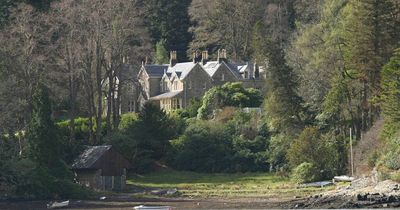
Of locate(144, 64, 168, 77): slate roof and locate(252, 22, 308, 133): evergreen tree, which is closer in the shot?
locate(252, 22, 308, 133): evergreen tree

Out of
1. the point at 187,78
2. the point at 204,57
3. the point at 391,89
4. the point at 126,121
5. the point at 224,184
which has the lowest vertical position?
the point at 224,184

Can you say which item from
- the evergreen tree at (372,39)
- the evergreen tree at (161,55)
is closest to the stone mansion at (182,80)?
the evergreen tree at (161,55)

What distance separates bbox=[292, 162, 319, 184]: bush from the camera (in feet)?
229

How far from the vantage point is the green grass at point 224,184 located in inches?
2606

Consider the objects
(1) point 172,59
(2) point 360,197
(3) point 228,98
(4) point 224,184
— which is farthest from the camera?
(1) point 172,59

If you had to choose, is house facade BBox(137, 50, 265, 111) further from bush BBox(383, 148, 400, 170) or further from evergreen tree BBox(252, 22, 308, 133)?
bush BBox(383, 148, 400, 170)

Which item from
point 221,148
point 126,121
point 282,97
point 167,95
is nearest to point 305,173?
point 282,97

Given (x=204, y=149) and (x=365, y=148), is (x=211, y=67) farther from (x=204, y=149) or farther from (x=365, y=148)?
(x=365, y=148)

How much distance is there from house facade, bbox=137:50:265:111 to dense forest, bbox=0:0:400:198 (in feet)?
28.8

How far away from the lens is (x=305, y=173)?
69.9 m

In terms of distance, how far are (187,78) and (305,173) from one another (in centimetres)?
3449

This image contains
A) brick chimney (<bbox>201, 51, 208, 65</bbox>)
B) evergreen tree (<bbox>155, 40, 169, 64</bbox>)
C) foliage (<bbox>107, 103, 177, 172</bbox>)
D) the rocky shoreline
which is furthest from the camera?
evergreen tree (<bbox>155, 40, 169, 64</bbox>)

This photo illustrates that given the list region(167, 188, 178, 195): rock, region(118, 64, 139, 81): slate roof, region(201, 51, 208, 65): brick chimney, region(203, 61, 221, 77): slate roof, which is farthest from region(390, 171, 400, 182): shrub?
region(201, 51, 208, 65): brick chimney

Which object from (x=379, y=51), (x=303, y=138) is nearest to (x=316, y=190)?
(x=303, y=138)
